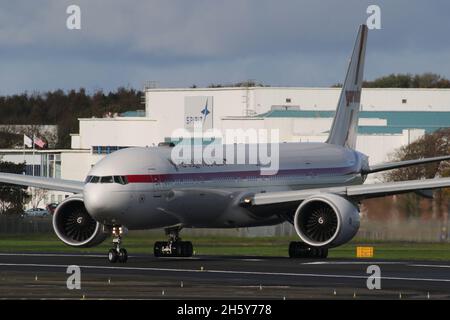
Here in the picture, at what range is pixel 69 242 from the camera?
2032 inches

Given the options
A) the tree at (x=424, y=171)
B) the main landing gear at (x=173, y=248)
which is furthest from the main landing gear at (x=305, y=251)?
the tree at (x=424, y=171)

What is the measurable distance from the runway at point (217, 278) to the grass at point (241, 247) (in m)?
6.23

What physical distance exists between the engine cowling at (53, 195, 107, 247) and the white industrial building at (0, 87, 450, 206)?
71.3 m

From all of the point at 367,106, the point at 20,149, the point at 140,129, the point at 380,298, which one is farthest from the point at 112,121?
the point at 380,298

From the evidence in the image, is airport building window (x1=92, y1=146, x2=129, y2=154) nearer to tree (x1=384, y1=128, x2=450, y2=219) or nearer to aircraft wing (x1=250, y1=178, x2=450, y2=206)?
tree (x1=384, y1=128, x2=450, y2=219)

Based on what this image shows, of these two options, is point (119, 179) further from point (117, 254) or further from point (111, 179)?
point (117, 254)

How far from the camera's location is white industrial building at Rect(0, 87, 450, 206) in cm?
12775

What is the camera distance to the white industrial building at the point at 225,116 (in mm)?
127750

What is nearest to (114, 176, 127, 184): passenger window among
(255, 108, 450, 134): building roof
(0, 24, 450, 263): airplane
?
(0, 24, 450, 263): airplane

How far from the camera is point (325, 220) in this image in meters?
50.2

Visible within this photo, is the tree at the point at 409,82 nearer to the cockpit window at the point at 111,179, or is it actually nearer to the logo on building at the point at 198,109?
the logo on building at the point at 198,109

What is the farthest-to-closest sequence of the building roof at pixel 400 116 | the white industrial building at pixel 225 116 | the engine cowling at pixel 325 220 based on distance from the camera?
1. the white industrial building at pixel 225 116
2. the building roof at pixel 400 116
3. the engine cowling at pixel 325 220

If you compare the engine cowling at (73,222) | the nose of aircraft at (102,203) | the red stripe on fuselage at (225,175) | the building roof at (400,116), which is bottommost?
the engine cowling at (73,222)
